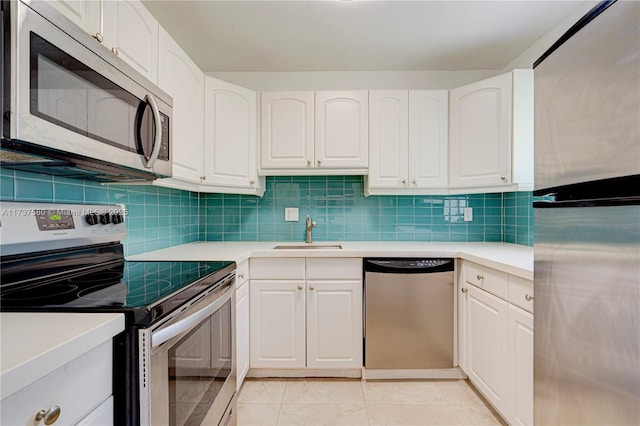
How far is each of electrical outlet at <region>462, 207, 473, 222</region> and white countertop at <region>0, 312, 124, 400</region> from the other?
2.57 meters

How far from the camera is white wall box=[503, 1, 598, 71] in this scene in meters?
1.86

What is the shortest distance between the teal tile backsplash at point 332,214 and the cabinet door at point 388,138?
12.0 inches

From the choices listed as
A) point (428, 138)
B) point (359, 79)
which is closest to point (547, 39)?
point (428, 138)

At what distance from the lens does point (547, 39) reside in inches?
83.9

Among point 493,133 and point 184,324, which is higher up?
point 493,133

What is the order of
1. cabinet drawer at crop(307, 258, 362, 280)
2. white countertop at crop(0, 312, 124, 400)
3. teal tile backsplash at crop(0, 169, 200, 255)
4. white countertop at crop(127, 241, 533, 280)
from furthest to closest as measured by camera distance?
cabinet drawer at crop(307, 258, 362, 280)
white countertop at crop(127, 241, 533, 280)
teal tile backsplash at crop(0, 169, 200, 255)
white countertop at crop(0, 312, 124, 400)

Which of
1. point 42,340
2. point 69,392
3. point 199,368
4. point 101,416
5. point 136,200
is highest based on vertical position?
point 136,200

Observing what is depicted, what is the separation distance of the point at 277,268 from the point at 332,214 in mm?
777

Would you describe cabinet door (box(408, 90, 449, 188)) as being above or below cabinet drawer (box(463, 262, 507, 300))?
above

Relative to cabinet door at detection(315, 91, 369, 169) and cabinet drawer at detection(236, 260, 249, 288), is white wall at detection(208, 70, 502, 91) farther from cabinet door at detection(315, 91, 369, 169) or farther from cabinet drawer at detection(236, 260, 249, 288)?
cabinet drawer at detection(236, 260, 249, 288)

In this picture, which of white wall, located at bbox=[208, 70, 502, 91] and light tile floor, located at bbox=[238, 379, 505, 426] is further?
white wall, located at bbox=[208, 70, 502, 91]

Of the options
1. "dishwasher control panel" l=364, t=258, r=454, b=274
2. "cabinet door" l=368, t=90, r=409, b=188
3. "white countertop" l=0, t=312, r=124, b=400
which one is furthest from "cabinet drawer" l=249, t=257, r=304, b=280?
"white countertop" l=0, t=312, r=124, b=400

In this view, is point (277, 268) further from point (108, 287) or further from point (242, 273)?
point (108, 287)

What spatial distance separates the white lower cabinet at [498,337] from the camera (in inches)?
57.6
